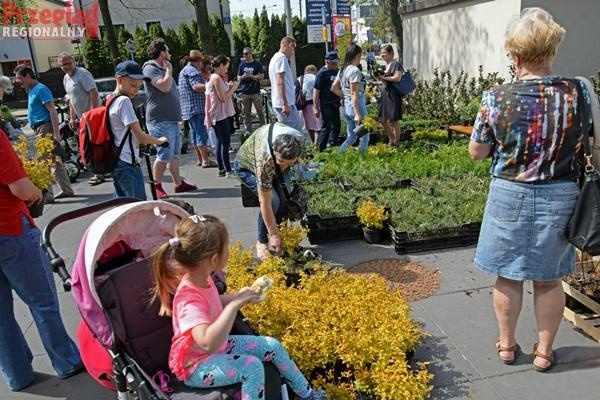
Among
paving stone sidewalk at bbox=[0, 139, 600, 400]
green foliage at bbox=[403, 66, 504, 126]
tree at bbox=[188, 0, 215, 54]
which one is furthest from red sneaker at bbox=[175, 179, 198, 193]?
tree at bbox=[188, 0, 215, 54]

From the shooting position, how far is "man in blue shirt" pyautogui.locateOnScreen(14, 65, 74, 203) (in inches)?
294

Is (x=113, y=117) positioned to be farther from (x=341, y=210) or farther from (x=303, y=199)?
(x=341, y=210)

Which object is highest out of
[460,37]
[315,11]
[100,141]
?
A: [315,11]

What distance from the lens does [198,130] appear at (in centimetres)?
921

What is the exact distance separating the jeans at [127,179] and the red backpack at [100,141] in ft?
0.43

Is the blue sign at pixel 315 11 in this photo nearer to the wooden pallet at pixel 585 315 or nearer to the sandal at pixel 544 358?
the wooden pallet at pixel 585 315

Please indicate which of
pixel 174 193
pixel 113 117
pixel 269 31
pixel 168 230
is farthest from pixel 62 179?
pixel 269 31

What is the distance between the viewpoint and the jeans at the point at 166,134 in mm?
7262

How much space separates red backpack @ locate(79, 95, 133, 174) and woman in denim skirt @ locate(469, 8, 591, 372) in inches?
128

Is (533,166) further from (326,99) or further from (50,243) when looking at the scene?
(326,99)

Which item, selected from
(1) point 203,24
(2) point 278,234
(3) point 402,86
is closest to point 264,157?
(2) point 278,234

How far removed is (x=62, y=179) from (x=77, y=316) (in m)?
4.49

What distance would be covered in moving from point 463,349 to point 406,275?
1232 mm

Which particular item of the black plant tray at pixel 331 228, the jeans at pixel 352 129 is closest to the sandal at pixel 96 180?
the jeans at pixel 352 129
